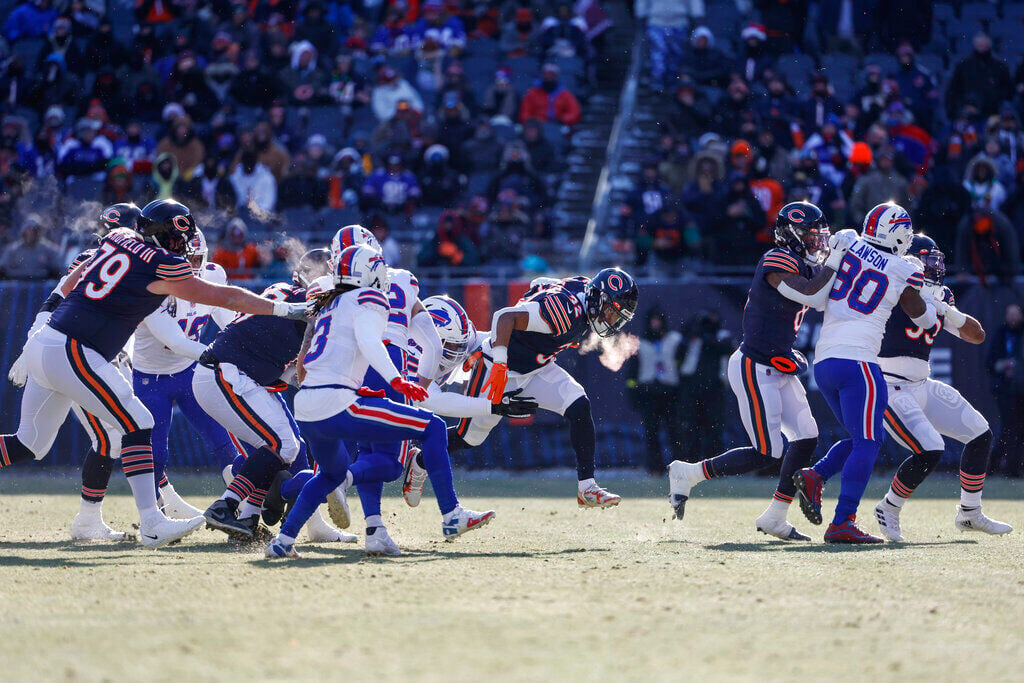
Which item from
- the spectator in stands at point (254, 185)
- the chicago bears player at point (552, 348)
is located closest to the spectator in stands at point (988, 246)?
the chicago bears player at point (552, 348)

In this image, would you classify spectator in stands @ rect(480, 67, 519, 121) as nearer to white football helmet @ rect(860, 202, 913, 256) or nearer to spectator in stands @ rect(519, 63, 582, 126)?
spectator in stands @ rect(519, 63, 582, 126)

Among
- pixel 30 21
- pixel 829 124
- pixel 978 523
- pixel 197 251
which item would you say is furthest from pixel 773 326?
pixel 30 21

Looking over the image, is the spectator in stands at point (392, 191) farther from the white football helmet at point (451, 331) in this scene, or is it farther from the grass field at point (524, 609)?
the grass field at point (524, 609)

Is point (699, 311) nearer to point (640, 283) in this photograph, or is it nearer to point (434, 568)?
point (640, 283)

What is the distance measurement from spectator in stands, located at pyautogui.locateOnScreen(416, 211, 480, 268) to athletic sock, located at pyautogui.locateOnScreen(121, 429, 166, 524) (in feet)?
24.2

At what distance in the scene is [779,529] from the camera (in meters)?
8.31

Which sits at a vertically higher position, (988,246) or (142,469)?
(988,246)

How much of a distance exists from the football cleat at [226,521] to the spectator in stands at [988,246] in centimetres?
908

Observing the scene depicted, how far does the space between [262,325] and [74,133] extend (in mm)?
11431

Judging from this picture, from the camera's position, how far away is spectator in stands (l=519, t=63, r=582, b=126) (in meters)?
17.6

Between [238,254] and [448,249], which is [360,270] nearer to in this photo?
[448,249]

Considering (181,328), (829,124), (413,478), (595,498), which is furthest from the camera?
(829,124)

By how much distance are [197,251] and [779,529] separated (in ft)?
13.4

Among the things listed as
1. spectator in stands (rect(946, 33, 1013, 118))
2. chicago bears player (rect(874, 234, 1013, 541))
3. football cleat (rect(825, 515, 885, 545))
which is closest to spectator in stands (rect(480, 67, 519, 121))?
spectator in stands (rect(946, 33, 1013, 118))
